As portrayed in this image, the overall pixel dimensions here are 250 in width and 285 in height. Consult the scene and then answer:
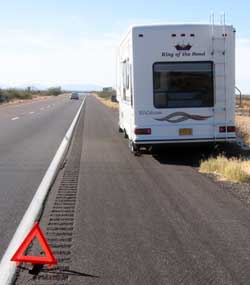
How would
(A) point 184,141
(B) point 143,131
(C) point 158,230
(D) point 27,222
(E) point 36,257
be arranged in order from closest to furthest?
(E) point 36,257 → (C) point 158,230 → (D) point 27,222 → (B) point 143,131 → (A) point 184,141


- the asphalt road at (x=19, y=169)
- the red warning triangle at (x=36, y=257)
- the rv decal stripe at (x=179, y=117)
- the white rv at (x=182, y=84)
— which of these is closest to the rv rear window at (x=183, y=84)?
the white rv at (x=182, y=84)

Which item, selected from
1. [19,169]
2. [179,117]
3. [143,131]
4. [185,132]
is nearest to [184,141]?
[185,132]

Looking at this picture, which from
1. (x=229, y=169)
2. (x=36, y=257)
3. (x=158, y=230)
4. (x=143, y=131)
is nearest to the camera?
(x=36, y=257)

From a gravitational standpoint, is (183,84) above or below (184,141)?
above

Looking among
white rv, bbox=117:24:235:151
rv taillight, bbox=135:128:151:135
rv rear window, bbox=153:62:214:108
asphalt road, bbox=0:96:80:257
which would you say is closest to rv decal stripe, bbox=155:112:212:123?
white rv, bbox=117:24:235:151

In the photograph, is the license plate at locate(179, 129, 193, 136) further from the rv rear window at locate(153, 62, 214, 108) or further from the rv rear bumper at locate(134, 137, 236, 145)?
the rv rear window at locate(153, 62, 214, 108)

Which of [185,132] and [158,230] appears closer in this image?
[158,230]

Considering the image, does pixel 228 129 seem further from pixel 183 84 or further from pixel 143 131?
pixel 143 131

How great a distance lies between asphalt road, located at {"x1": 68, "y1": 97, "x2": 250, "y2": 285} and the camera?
5.37 meters

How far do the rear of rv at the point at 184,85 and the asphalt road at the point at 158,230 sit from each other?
74.3 inches

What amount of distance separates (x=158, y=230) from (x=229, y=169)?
4101mm

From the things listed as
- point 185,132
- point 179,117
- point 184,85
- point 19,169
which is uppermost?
point 184,85

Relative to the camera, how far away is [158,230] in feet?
22.4

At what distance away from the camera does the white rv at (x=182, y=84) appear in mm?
13172
